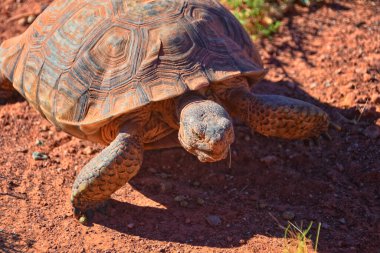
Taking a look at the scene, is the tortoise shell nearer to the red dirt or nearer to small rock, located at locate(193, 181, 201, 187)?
the red dirt

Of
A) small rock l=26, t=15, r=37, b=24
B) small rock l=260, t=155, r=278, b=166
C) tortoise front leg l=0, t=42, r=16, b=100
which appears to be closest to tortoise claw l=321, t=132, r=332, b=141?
small rock l=260, t=155, r=278, b=166

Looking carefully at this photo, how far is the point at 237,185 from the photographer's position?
5.07m

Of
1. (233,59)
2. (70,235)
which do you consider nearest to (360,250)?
(233,59)

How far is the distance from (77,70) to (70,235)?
1.52m

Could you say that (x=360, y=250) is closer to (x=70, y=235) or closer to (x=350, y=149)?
(x=350, y=149)

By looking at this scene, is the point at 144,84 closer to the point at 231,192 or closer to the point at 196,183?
the point at 196,183

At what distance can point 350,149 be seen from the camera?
5398 millimetres

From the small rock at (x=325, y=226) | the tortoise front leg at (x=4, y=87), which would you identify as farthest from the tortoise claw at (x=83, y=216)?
the tortoise front leg at (x=4, y=87)

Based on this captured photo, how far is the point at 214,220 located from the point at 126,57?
1.67 meters

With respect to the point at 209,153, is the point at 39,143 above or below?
below

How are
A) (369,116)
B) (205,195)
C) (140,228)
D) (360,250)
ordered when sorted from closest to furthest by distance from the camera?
(360,250)
(140,228)
(205,195)
(369,116)

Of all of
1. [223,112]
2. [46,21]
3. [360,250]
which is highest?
[46,21]

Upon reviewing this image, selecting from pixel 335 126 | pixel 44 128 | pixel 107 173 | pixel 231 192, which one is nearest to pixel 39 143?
pixel 44 128

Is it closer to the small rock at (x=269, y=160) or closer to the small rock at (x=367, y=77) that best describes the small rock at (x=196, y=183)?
the small rock at (x=269, y=160)
